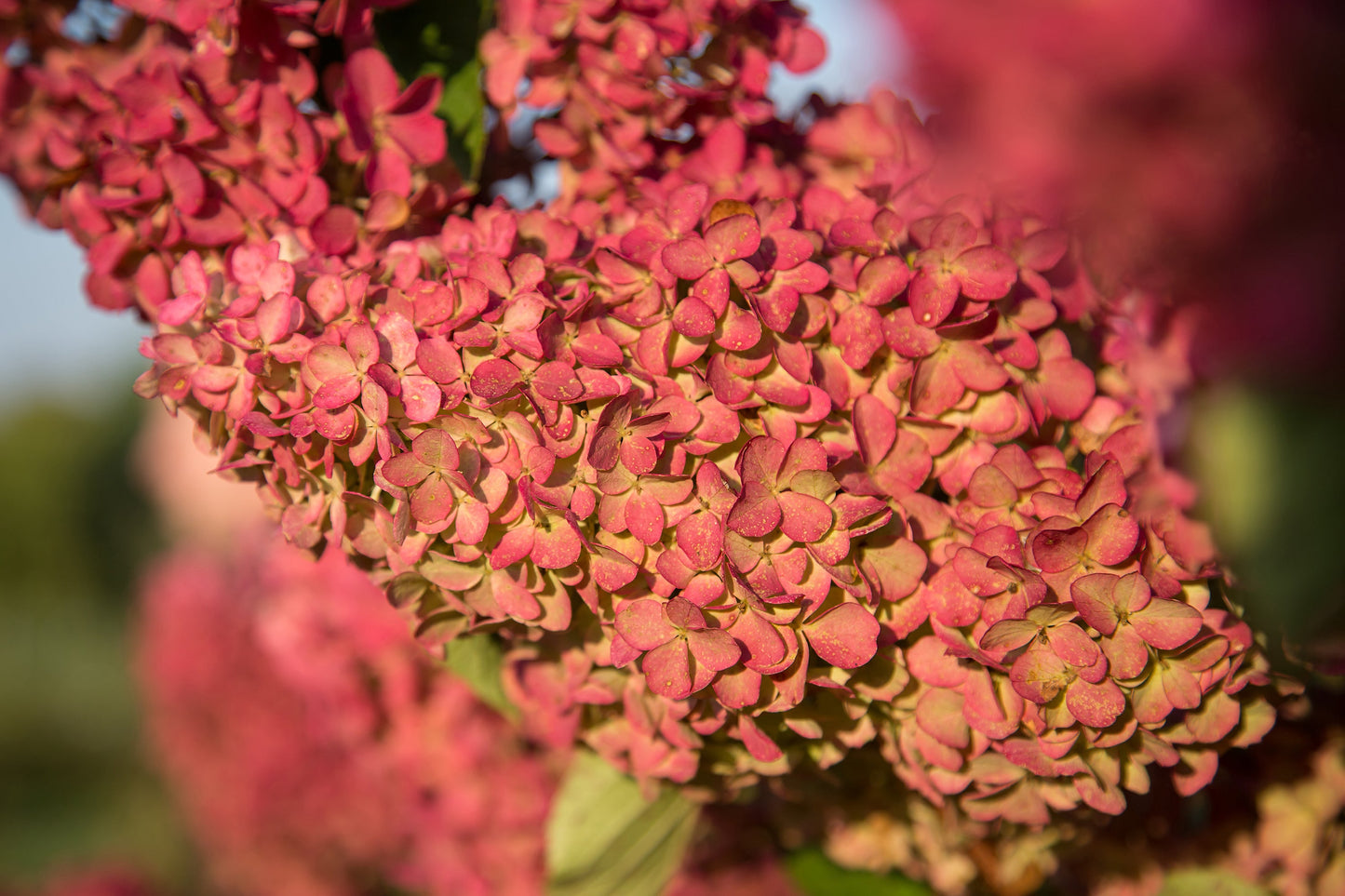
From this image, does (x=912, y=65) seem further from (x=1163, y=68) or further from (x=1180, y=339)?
(x=1180, y=339)

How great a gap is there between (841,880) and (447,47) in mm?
439

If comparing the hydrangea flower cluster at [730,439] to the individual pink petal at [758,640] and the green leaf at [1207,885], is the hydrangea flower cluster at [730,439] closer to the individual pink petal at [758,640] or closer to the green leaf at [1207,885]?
the individual pink petal at [758,640]

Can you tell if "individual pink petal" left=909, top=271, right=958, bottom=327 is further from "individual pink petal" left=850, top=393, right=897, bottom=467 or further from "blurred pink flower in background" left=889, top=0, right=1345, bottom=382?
"blurred pink flower in background" left=889, top=0, right=1345, bottom=382

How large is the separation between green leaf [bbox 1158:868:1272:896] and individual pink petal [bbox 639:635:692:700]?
28cm

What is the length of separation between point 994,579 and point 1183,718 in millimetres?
88

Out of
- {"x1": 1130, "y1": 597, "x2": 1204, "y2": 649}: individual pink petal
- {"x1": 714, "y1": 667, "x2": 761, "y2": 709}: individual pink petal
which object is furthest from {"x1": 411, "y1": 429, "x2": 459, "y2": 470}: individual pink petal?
{"x1": 1130, "y1": 597, "x2": 1204, "y2": 649}: individual pink petal

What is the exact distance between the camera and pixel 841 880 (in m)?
0.52

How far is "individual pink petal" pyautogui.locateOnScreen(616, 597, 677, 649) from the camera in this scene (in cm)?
32

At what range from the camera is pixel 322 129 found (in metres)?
0.40

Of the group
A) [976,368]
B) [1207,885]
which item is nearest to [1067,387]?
[976,368]

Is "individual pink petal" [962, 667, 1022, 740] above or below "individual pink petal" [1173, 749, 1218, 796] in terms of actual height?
above

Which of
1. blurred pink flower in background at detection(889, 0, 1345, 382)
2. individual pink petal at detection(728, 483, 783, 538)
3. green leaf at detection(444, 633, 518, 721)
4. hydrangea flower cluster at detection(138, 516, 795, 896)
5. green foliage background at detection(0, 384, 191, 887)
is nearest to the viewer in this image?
blurred pink flower in background at detection(889, 0, 1345, 382)

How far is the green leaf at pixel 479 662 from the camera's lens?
0.43m

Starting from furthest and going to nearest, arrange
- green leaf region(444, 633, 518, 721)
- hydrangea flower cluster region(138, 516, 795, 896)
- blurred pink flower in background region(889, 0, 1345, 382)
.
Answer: hydrangea flower cluster region(138, 516, 795, 896), green leaf region(444, 633, 518, 721), blurred pink flower in background region(889, 0, 1345, 382)
